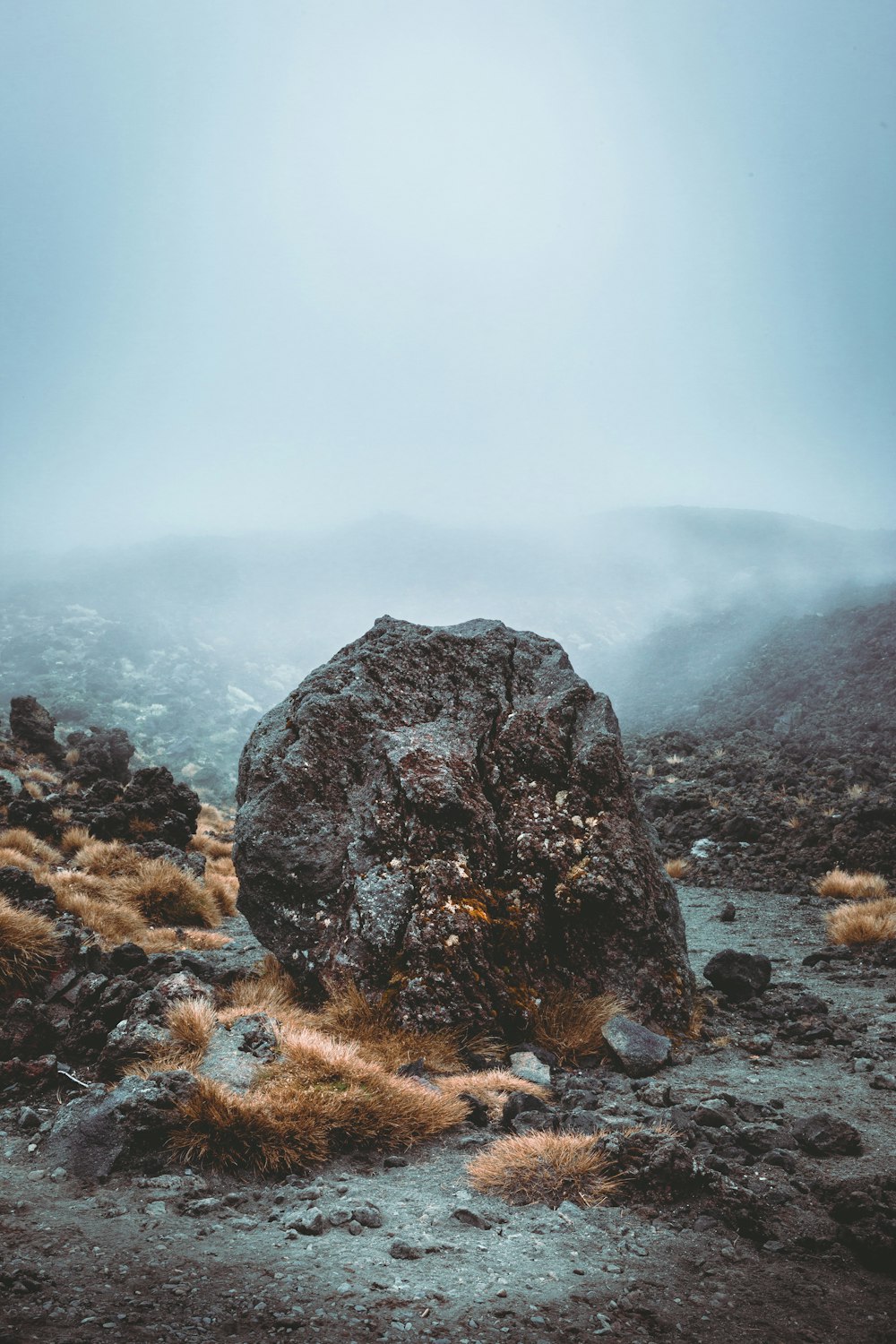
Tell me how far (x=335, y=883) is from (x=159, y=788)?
10.9 metres

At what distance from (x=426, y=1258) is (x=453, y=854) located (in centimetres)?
409

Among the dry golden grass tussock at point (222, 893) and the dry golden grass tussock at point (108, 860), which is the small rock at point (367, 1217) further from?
the dry golden grass tussock at point (222, 893)

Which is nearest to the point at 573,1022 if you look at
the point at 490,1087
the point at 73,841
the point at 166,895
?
the point at 490,1087

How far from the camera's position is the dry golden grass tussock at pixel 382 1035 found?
588 centimetres

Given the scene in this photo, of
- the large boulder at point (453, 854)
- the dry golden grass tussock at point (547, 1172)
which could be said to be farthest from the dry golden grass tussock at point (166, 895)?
the dry golden grass tussock at point (547, 1172)

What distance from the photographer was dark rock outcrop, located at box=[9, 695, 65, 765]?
2298 cm

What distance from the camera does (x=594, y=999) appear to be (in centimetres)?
695

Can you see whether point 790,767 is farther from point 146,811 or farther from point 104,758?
point 104,758

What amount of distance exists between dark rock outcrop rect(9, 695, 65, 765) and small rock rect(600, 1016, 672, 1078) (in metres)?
22.5

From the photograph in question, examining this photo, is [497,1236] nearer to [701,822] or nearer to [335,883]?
[335,883]

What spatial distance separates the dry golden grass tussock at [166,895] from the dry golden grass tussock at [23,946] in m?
3.79

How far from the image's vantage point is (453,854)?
735 centimetres

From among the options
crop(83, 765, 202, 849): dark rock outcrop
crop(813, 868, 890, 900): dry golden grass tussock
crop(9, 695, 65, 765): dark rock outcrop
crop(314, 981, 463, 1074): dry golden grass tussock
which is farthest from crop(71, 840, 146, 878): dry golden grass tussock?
crop(813, 868, 890, 900): dry golden grass tussock

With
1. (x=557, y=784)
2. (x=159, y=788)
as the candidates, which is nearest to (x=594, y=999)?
(x=557, y=784)
